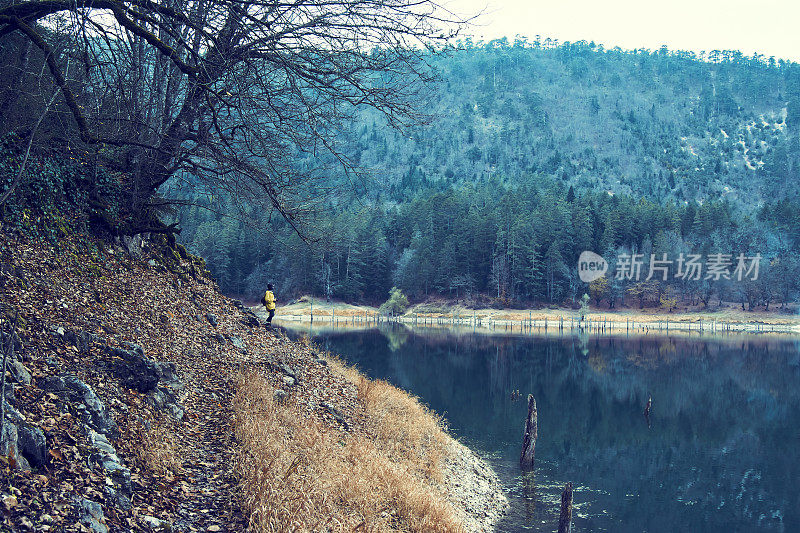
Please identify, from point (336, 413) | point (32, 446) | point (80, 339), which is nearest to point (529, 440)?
point (336, 413)

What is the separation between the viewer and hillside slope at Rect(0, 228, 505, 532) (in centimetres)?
576

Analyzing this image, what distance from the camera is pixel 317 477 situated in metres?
8.10

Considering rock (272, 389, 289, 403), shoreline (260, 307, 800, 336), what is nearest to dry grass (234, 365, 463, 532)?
rock (272, 389, 289, 403)

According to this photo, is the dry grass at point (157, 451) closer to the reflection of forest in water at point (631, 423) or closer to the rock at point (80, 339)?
the rock at point (80, 339)

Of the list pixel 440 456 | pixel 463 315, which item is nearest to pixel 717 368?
pixel 440 456

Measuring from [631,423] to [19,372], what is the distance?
2604 centimetres

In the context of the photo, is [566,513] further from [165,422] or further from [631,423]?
[631,423]

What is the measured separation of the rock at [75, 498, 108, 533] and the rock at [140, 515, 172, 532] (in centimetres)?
54

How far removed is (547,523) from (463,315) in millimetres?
77237

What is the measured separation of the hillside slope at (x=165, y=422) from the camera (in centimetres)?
576

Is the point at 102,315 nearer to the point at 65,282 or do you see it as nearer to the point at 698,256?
the point at 65,282

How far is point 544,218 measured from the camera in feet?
321

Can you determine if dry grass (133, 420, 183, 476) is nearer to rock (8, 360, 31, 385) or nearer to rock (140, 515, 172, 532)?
rock (140, 515, 172, 532)

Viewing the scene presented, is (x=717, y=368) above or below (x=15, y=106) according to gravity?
below
